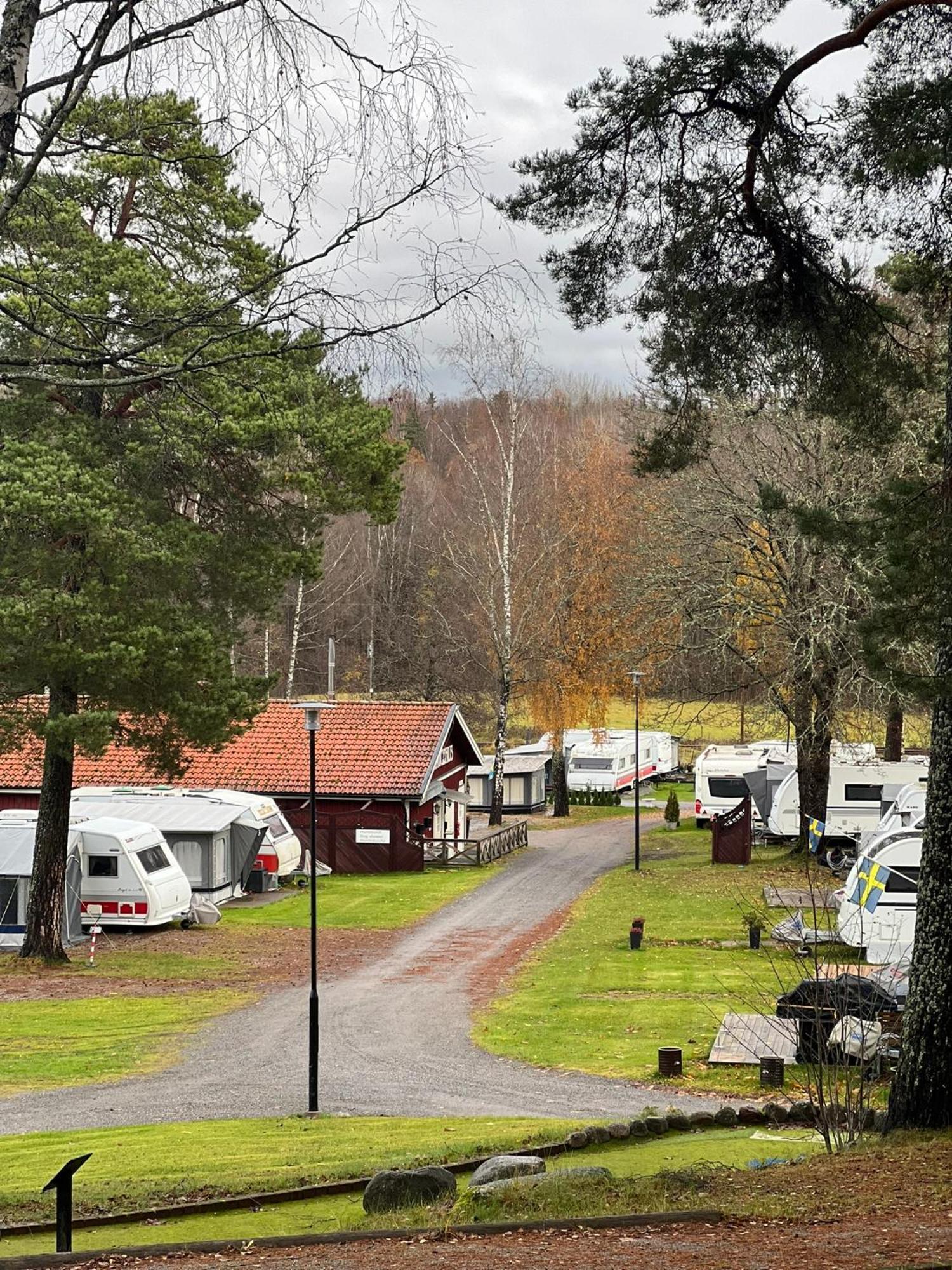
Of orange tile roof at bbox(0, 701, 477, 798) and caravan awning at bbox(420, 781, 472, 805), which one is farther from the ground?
orange tile roof at bbox(0, 701, 477, 798)

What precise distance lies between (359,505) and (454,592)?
3347cm

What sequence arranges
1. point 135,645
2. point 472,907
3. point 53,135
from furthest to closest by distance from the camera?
point 472,907 → point 135,645 → point 53,135

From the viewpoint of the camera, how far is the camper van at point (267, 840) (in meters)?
30.4

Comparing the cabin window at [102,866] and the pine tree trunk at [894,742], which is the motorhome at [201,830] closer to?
the cabin window at [102,866]

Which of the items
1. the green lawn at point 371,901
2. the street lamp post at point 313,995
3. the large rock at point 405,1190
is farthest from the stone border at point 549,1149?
the green lawn at point 371,901

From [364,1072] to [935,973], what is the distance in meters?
7.79

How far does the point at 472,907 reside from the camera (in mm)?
29031

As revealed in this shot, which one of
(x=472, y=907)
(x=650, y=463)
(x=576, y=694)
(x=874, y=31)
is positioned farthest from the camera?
(x=576, y=694)

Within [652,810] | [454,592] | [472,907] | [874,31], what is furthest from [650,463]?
[454,592]

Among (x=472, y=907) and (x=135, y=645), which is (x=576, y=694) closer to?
(x=472, y=907)

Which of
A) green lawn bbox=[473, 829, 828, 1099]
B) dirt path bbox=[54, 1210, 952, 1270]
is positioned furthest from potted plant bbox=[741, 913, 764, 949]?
dirt path bbox=[54, 1210, 952, 1270]

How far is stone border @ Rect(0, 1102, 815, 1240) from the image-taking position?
993cm

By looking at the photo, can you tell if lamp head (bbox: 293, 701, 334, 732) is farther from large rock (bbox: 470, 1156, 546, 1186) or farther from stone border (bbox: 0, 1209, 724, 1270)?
stone border (bbox: 0, 1209, 724, 1270)

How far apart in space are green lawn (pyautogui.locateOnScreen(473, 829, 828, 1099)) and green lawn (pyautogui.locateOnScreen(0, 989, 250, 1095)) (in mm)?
4017
